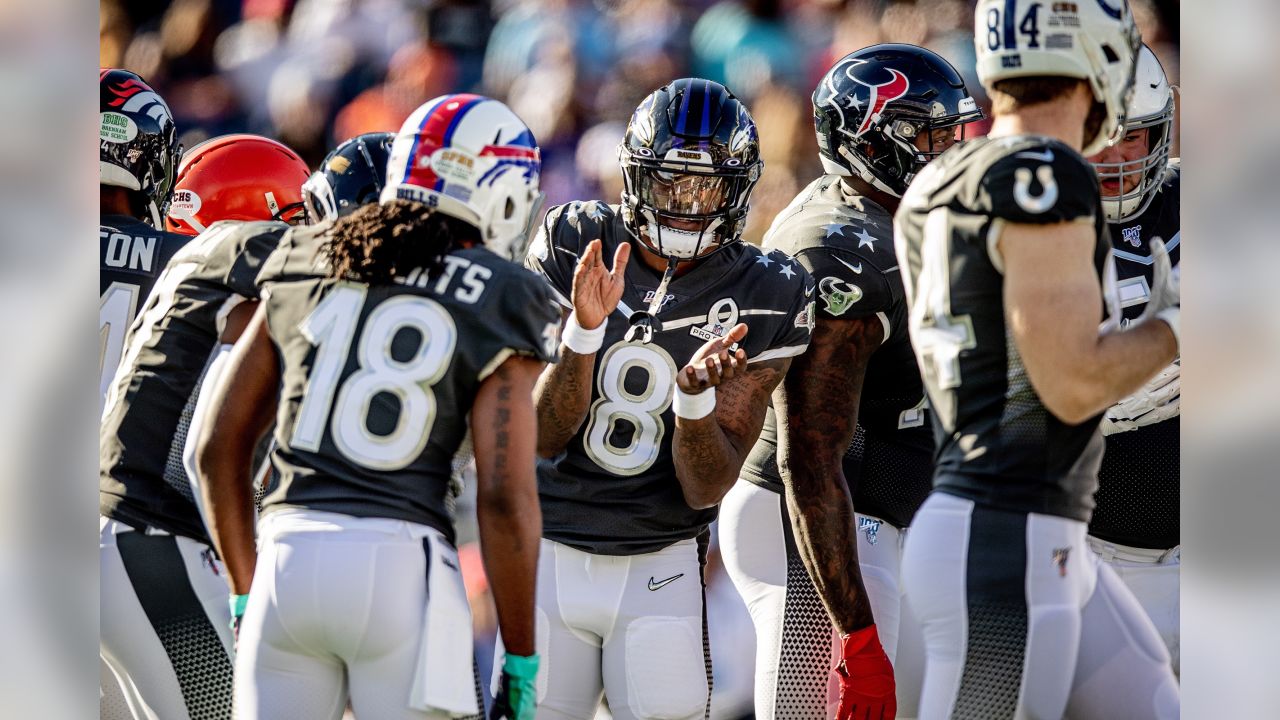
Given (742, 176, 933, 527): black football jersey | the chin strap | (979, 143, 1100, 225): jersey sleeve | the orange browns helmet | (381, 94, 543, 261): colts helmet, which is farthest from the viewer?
the orange browns helmet

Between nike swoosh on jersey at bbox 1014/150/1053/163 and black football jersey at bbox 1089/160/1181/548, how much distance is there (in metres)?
1.50

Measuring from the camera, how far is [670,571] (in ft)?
12.2

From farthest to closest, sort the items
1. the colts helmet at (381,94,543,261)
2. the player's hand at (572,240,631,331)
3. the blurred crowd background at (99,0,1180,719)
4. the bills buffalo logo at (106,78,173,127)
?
the blurred crowd background at (99,0,1180,719), the bills buffalo logo at (106,78,173,127), the player's hand at (572,240,631,331), the colts helmet at (381,94,543,261)

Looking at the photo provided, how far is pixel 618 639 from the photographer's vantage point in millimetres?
3648

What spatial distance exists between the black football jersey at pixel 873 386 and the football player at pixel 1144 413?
20.3 inches

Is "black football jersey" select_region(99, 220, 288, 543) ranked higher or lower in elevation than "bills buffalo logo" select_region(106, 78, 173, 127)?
lower

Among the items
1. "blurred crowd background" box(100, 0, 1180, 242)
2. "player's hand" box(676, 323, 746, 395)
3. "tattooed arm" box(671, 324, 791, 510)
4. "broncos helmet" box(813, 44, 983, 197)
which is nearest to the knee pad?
"tattooed arm" box(671, 324, 791, 510)

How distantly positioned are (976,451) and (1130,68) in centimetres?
79

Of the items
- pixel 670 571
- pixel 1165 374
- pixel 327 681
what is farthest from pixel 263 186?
pixel 1165 374

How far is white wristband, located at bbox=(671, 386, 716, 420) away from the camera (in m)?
3.46

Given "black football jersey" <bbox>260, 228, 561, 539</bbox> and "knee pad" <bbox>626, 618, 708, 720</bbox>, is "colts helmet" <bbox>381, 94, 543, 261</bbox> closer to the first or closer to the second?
"black football jersey" <bbox>260, 228, 561, 539</bbox>
